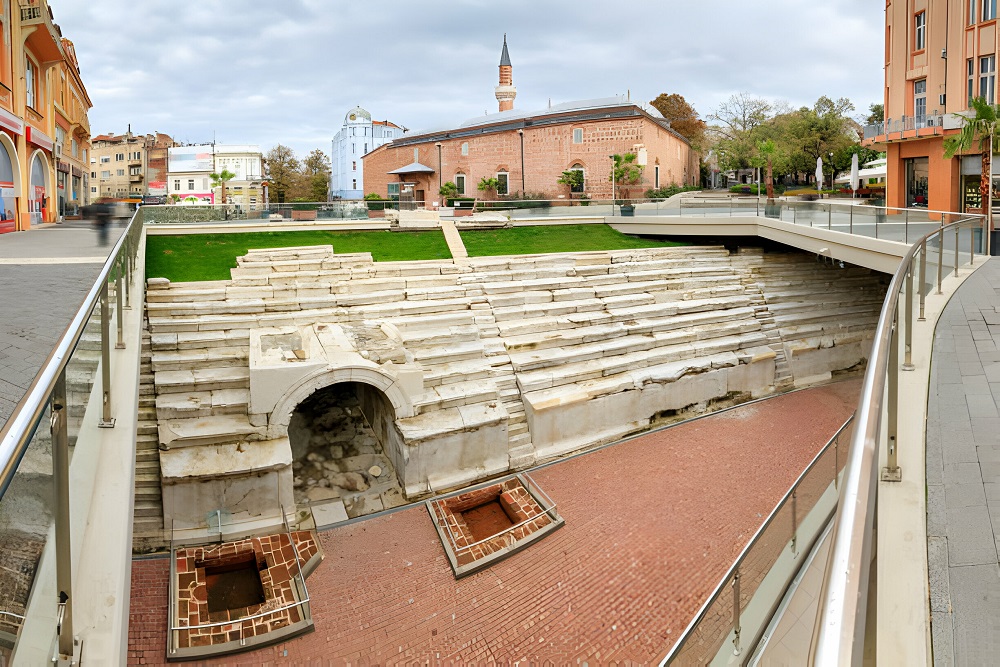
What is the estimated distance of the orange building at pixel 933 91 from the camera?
22.2m

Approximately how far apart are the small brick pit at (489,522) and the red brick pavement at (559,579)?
0.17 m

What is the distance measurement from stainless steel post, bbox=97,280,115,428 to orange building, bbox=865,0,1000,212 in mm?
25196

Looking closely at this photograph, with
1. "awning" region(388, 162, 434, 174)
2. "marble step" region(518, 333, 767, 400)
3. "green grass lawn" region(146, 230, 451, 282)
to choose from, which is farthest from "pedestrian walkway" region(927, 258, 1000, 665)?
"awning" region(388, 162, 434, 174)

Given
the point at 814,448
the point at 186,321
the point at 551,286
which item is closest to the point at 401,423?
the point at 186,321

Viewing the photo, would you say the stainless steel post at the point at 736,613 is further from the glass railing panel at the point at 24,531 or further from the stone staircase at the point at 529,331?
the stone staircase at the point at 529,331

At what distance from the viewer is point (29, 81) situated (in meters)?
21.2

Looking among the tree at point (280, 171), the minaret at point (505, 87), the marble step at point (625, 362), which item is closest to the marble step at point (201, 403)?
the marble step at point (625, 362)

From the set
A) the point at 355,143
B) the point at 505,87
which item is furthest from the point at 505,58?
the point at 355,143

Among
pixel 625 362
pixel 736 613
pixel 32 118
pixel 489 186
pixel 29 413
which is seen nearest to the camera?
pixel 29 413

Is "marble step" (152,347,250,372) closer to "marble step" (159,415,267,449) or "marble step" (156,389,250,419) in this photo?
"marble step" (156,389,250,419)

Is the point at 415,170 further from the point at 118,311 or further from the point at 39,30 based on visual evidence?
the point at 118,311

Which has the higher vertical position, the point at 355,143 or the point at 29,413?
the point at 355,143

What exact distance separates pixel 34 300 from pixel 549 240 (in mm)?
17491

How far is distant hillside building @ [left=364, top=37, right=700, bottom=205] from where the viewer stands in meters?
38.5
